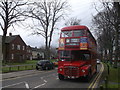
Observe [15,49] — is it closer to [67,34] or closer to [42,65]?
[42,65]

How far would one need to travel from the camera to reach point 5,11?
2995cm

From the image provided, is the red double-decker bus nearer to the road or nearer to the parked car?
the road

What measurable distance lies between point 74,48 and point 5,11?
69.2ft

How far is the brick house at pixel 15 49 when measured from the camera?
165 feet

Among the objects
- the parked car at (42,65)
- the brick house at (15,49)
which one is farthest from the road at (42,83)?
the brick house at (15,49)

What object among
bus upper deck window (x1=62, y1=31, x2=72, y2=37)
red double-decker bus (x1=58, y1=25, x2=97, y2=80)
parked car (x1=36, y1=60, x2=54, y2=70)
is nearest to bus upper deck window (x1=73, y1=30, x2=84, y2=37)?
red double-decker bus (x1=58, y1=25, x2=97, y2=80)

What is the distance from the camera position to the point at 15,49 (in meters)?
53.0

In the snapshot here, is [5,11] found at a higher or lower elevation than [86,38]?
higher

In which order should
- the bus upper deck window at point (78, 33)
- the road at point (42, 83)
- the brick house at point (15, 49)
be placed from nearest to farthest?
1. the road at point (42, 83)
2. the bus upper deck window at point (78, 33)
3. the brick house at point (15, 49)

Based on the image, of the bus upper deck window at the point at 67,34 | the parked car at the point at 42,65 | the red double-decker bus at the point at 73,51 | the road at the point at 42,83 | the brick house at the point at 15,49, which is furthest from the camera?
the brick house at the point at 15,49

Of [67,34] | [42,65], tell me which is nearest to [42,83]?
[67,34]

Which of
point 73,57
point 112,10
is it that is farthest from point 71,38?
point 112,10

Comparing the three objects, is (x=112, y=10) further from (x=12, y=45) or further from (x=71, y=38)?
(x=12, y=45)

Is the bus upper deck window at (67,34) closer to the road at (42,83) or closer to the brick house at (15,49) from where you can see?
the road at (42,83)
